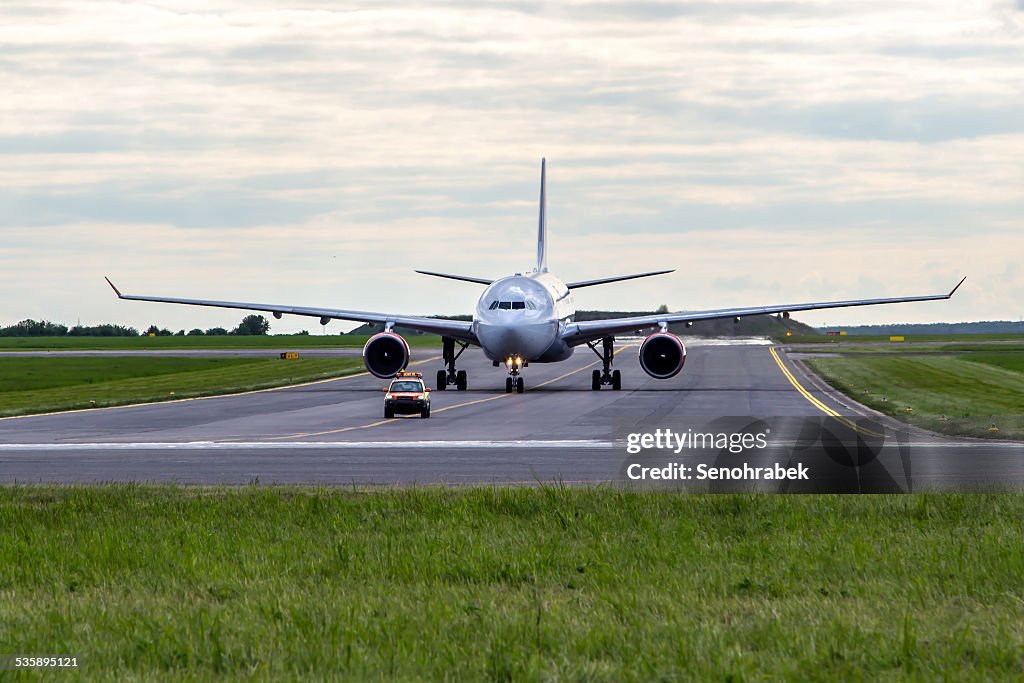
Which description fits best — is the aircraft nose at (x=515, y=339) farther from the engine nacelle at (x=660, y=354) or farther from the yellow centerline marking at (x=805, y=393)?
the yellow centerline marking at (x=805, y=393)

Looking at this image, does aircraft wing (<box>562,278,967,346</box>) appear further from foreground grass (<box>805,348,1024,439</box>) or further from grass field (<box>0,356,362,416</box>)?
grass field (<box>0,356,362,416</box>)

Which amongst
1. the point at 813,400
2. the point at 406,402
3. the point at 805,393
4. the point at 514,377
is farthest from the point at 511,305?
the point at 813,400

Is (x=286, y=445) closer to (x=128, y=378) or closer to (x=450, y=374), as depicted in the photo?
(x=450, y=374)

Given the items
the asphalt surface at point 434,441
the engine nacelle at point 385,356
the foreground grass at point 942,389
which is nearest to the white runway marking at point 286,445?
the asphalt surface at point 434,441

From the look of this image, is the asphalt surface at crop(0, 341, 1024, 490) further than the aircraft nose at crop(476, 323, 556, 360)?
No

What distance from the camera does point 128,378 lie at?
6988 centimetres

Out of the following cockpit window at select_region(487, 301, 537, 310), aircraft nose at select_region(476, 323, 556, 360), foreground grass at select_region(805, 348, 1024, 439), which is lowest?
foreground grass at select_region(805, 348, 1024, 439)

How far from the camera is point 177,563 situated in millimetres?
12695

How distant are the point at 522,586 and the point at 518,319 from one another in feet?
124

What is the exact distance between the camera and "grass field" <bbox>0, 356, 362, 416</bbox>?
160 ft

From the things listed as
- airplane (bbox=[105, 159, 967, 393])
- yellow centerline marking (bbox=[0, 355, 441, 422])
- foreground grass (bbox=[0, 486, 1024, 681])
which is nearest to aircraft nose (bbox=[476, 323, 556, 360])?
airplane (bbox=[105, 159, 967, 393])

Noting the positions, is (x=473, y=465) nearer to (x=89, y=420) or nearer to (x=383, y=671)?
(x=383, y=671)

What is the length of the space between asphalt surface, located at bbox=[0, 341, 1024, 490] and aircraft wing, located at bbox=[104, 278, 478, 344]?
9.12 ft

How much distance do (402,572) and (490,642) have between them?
10.2 feet
